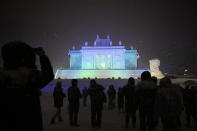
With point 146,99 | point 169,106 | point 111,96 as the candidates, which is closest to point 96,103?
point 146,99

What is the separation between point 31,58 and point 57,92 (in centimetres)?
622

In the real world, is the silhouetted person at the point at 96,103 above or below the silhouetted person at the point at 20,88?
below

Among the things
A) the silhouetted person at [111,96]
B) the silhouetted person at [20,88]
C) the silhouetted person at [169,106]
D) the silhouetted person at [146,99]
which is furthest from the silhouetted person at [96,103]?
the silhouetted person at [20,88]

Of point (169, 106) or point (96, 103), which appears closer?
point (169, 106)

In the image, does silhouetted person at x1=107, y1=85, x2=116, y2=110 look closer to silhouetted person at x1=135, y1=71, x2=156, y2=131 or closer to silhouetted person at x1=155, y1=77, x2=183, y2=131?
silhouetted person at x1=135, y1=71, x2=156, y2=131

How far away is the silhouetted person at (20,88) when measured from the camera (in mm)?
1859

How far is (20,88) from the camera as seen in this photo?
1.92 meters

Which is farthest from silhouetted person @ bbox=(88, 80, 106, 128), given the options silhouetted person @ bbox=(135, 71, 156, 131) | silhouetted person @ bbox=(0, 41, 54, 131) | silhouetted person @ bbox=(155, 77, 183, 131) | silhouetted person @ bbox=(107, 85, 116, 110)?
silhouetted person @ bbox=(0, 41, 54, 131)

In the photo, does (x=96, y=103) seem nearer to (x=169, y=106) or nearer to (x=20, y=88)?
(x=169, y=106)

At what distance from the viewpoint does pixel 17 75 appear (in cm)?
194

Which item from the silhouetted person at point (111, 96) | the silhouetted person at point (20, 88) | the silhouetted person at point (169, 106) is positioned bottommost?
the silhouetted person at point (111, 96)

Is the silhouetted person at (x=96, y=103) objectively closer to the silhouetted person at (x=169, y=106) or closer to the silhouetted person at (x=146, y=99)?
the silhouetted person at (x=146, y=99)

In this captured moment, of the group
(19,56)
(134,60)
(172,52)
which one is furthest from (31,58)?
(172,52)

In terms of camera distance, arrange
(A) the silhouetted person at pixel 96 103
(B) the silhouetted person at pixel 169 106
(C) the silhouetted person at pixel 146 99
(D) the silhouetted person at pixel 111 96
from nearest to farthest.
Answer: (B) the silhouetted person at pixel 169 106, (C) the silhouetted person at pixel 146 99, (A) the silhouetted person at pixel 96 103, (D) the silhouetted person at pixel 111 96
